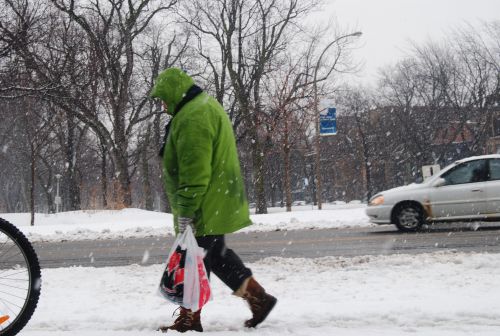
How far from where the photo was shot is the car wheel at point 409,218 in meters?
11.2

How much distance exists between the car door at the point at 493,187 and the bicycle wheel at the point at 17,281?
979cm

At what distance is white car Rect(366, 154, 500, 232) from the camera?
11.0 meters

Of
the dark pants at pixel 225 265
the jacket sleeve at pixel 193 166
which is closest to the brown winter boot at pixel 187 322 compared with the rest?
the dark pants at pixel 225 265

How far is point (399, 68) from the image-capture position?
45.9 meters

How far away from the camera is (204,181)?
347 centimetres

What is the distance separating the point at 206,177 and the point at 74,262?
5999mm

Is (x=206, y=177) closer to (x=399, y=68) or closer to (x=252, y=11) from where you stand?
(x=252, y=11)

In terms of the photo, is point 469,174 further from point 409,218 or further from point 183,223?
point 183,223

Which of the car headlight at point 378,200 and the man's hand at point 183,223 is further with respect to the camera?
the car headlight at point 378,200

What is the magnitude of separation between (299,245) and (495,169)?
4.67 meters

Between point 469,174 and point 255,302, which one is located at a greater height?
point 469,174

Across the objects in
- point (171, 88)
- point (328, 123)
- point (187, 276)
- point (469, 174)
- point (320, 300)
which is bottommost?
point (320, 300)

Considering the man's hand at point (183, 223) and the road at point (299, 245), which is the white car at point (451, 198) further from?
the man's hand at point (183, 223)

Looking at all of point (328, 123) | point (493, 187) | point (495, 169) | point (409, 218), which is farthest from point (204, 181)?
point (328, 123)
